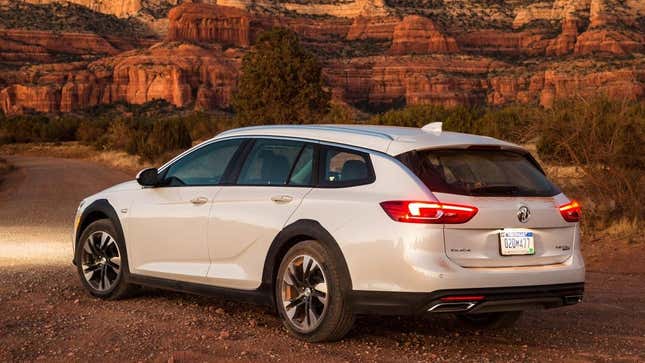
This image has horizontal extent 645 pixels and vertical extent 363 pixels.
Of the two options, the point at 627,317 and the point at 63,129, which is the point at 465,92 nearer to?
the point at 63,129

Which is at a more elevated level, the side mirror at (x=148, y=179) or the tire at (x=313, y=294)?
the side mirror at (x=148, y=179)

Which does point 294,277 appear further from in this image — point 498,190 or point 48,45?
point 48,45

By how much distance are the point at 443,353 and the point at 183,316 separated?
219 centimetres

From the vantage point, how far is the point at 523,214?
6.30 meters

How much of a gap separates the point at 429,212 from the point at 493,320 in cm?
185

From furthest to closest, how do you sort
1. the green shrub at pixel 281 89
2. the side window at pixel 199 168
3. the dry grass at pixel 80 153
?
the dry grass at pixel 80 153, the green shrub at pixel 281 89, the side window at pixel 199 168

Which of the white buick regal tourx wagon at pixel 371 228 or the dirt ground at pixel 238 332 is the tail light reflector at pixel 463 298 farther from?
the dirt ground at pixel 238 332

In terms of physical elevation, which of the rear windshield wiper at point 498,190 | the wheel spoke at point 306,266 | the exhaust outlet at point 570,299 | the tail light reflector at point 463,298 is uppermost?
the rear windshield wiper at point 498,190

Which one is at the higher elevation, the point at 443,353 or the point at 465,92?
the point at 443,353

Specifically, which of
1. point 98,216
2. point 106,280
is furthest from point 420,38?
point 106,280

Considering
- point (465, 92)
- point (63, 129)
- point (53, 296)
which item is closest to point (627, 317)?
point (53, 296)

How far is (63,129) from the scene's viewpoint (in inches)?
3253

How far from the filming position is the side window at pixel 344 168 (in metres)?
6.48

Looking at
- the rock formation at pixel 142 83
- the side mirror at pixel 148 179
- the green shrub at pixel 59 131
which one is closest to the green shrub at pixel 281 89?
the side mirror at pixel 148 179
